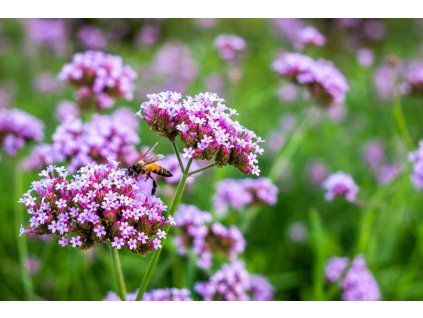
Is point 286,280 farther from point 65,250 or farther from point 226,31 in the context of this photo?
point 226,31

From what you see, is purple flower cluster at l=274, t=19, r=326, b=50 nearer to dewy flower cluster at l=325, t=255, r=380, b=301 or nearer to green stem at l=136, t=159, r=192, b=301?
dewy flower cluster at l=325, t=255, r=380, b=301

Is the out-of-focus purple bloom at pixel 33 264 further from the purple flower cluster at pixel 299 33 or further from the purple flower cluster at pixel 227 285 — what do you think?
the purple flower cluster at pixel 299 33

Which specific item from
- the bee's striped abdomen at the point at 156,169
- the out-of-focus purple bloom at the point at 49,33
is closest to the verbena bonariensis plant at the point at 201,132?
the bee's striped abdomen at the point at 156,169

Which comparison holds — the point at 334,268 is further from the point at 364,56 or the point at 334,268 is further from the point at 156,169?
the point at 364,56

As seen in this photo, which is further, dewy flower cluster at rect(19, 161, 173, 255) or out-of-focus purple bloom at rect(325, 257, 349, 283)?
out-of-focus purple bloom at rect(325, 257, 349, 283)

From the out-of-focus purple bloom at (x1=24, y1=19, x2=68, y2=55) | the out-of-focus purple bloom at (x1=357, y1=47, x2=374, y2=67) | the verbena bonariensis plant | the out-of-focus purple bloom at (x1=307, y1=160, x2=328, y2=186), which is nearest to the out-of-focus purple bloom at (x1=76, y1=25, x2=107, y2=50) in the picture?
the out-of-focus purple bloom at (x1=24, y1=19, x2=68, y2=55)

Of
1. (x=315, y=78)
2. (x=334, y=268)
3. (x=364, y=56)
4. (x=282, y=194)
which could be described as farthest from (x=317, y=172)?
(x=315, y=78)

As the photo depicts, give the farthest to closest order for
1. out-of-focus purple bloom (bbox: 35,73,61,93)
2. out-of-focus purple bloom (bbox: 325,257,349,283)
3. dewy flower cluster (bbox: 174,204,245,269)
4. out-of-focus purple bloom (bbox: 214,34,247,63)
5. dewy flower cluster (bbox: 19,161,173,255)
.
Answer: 1. out-of-focus purple bloom (bbox: 35,73,61,93)
2. out-of-focus purple bloom (bbox: 214,34,247,63)
3. out-of-focus purple bloom (bbox: 325,257,349,283)
4. dewy flower cluster (bbox: 174,204,245,269)
5. dewy flower cluster (bbox: 19,161,173,255)

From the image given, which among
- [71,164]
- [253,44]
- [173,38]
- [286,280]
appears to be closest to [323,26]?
[253,44]
